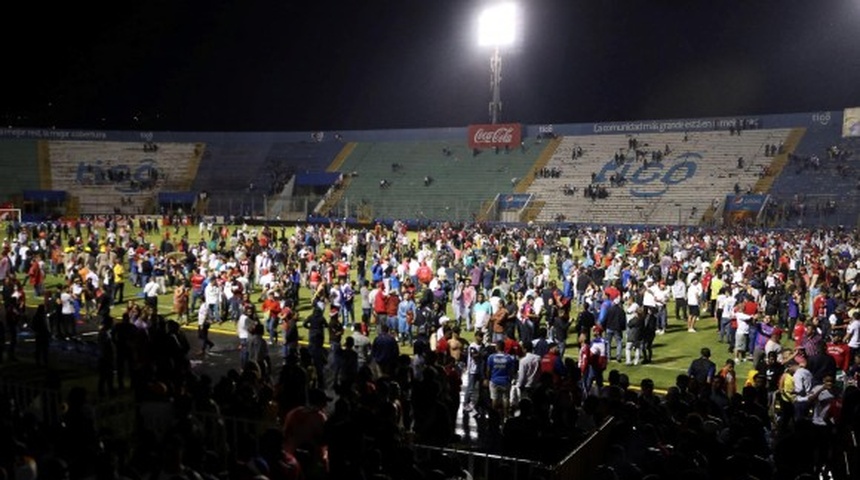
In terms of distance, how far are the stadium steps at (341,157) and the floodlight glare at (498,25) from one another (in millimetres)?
16406

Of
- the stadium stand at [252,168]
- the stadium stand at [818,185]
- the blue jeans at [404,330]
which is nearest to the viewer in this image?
the blue jeans at [404,330]

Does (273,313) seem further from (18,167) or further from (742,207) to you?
(18,167)

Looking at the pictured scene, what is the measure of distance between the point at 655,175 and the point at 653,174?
0.82 feet

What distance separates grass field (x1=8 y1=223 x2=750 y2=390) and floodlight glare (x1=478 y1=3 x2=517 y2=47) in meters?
41.8

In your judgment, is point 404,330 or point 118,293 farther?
point 118,293

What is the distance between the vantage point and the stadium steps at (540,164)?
5816cm

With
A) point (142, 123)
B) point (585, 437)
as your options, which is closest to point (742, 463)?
point (585, 437)

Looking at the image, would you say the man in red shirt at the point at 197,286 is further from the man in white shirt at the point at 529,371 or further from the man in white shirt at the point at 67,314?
the man in white shirt at the point at 529,371

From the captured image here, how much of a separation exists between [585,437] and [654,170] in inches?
1970

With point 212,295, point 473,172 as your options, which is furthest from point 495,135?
point 212,295

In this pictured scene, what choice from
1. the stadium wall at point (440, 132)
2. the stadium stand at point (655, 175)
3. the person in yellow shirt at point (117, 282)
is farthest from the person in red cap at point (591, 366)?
the stadium wall at point (440, 132)

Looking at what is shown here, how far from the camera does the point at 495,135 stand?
64.8 m

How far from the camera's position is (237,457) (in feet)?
23.8

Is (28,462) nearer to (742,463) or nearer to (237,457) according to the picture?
(237,457)
